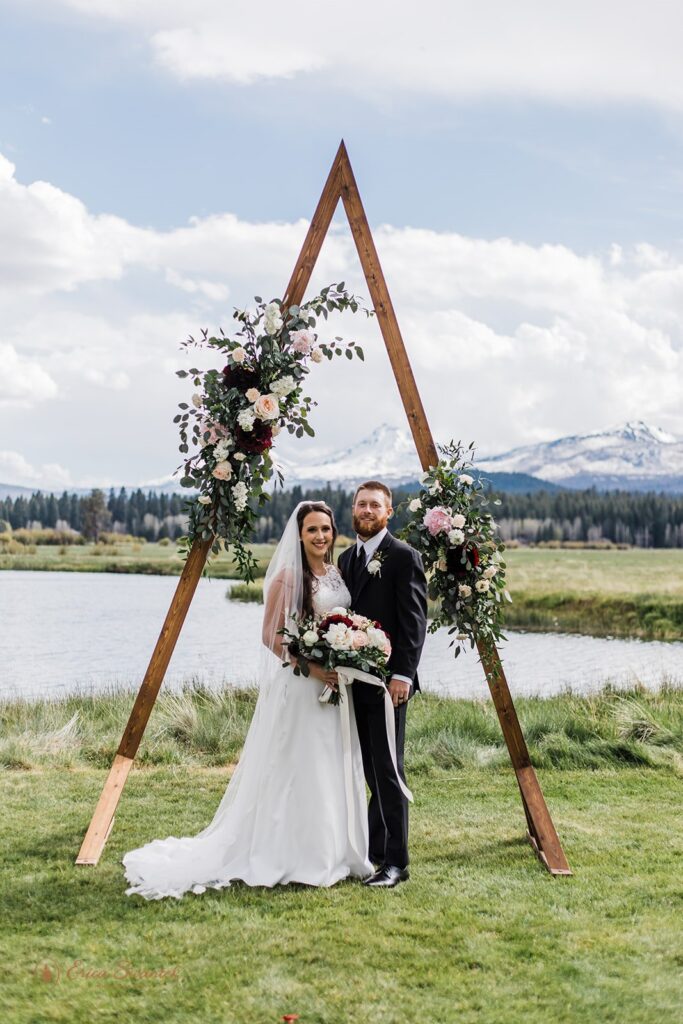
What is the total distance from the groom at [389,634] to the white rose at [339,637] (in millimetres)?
450

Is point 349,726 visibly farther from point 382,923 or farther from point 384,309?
point 384,309

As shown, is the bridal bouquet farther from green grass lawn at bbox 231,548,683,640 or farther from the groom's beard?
green grass lawn at bbox 231,548,683,640

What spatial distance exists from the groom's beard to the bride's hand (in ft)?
2.69

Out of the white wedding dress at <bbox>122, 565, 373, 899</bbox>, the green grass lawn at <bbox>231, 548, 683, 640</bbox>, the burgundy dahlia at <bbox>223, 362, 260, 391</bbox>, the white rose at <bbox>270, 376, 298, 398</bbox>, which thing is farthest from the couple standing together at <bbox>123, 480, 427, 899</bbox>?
the green grass lawn at <bbox>231, 548, 683, 640</bbox>

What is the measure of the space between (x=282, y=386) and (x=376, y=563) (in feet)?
4.10

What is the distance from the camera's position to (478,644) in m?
5.86

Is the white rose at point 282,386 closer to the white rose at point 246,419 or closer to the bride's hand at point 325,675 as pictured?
the white rose at point 246,419

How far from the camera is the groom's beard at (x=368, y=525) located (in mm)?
5488

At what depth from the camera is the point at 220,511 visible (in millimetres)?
5797

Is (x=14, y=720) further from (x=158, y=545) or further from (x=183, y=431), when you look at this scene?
(x=158, y=545)

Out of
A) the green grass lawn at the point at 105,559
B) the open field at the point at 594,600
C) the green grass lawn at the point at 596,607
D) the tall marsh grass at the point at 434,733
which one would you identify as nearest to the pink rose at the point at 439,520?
the tall marsh grass at the point at 434,733

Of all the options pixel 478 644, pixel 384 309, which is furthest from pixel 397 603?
pixel 384 309

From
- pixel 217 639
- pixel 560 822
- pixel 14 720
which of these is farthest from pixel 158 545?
pixel 560 822

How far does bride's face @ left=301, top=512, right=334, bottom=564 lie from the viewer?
17.8 feet
